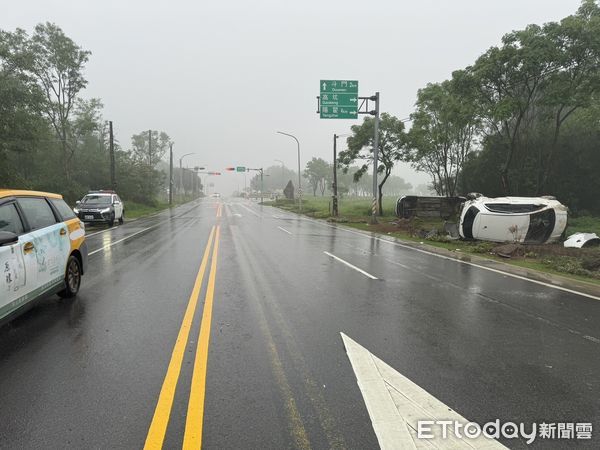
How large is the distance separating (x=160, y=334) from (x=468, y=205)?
15.0 m

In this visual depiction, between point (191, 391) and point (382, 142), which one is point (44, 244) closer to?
point (191, 391)

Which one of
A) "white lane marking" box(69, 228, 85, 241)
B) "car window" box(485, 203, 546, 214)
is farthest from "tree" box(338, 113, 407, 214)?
"white lane marking" box(69, 228, 85, 241)

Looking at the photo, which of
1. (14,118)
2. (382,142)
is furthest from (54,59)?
(382,142)

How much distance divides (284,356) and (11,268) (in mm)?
3278

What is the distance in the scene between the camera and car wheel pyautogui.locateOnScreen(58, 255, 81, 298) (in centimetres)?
662

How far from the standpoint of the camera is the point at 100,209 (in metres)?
21.4

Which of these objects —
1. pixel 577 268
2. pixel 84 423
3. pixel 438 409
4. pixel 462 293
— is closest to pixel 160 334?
pixel 84 423

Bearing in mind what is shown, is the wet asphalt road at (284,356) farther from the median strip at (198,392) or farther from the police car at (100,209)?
the police car at (100,209)

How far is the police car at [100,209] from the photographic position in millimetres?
21141

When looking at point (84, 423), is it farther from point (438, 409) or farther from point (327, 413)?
point (438, 409)

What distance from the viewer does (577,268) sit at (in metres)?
10.2

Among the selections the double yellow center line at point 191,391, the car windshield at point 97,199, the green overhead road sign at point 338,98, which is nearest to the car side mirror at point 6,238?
the double yellow center line at point 191,391

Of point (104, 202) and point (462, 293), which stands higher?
point (104, 202)

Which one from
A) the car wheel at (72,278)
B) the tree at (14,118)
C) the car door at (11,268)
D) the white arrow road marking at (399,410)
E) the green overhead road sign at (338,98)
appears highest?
the green overhead road sign at (338,98)
